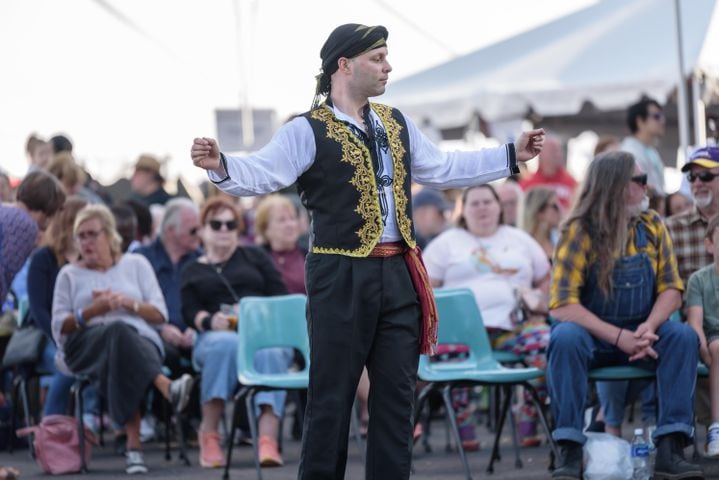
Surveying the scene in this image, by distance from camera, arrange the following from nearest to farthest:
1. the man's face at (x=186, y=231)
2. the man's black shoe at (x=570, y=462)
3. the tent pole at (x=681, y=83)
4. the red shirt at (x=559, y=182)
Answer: the man's black shoe at (x=570, y=462), the man's face at (x=186, y=231), the red shirt at (x=559, y=182), the tent pole at (x=681, y=83)

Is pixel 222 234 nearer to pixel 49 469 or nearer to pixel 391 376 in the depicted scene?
pixel 49 469

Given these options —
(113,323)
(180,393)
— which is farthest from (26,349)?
(180,393)

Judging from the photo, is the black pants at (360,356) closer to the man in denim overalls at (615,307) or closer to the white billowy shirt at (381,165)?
the white billowy shirt at (381,165)

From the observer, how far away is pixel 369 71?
5305 millimetres

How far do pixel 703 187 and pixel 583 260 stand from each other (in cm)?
121

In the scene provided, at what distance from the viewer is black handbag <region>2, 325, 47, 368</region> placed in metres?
9.09

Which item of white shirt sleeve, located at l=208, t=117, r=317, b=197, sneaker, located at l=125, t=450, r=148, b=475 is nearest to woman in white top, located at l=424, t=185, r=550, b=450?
sneaker, located at l=125, t=450, r=148, b=475

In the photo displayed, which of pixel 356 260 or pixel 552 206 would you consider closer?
pixel 356 260

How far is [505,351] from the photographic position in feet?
28.2

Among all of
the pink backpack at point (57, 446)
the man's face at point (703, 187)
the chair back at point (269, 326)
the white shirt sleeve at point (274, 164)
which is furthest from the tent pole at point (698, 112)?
the white shirt sleeve at point (274, 164)

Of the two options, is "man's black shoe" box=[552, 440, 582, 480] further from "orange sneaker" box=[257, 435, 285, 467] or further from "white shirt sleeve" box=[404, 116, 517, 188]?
"orange sneaker" box=[257, 435, 285, 467]

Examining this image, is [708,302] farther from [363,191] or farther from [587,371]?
[363,191]

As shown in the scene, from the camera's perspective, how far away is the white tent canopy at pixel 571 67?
13.4 meters

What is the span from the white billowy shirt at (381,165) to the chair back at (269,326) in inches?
106
